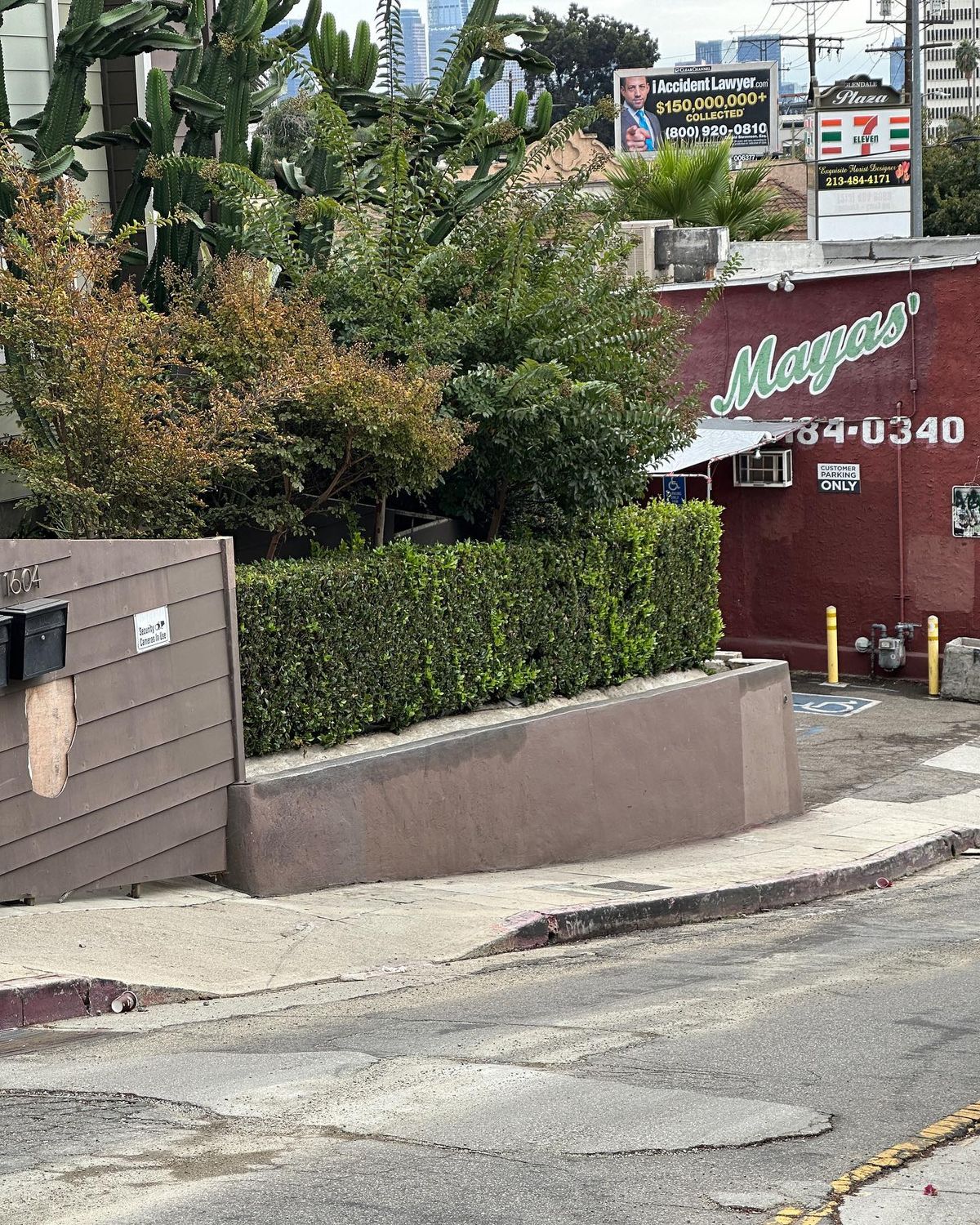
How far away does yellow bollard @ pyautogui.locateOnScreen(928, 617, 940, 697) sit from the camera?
20.5 meters

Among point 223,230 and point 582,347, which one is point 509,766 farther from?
point 223,230

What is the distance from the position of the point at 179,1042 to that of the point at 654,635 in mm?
7698

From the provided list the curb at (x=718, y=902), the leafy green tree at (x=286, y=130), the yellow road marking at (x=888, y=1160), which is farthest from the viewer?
Result: the leafy green tree at (x=286, y=130)

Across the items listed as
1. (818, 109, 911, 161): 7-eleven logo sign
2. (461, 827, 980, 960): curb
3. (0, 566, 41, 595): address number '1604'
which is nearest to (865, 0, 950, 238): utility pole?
(818, 109, 911, 161): 7-eleven logo sign

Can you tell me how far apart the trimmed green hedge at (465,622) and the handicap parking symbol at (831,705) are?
529 centimetres

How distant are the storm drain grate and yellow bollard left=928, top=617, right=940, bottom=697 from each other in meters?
9.90

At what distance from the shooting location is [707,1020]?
8.02 meters

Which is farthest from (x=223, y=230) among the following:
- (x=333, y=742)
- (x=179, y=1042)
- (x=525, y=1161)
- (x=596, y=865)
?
(x=525, y=1161)

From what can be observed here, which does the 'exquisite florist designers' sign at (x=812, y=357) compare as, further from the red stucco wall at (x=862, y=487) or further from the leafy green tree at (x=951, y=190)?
the leafy green tree at (x=951, y=190)

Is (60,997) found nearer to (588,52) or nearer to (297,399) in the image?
(297,399)

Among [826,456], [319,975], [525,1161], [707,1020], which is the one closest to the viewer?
[525,1161]

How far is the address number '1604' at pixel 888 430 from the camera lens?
2102 centimetres

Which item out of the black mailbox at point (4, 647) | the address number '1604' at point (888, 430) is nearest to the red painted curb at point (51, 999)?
the black mailbox at point (4, 647)

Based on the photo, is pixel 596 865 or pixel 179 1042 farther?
pixel 596 865
